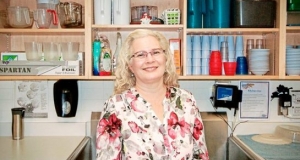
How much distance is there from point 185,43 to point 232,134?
2.68 ft

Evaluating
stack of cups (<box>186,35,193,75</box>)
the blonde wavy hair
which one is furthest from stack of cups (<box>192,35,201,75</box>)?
the blonde wavy hair

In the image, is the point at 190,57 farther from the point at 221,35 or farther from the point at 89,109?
the point at 89,109

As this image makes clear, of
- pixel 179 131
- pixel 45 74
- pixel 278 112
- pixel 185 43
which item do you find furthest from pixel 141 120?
pixel 278 112

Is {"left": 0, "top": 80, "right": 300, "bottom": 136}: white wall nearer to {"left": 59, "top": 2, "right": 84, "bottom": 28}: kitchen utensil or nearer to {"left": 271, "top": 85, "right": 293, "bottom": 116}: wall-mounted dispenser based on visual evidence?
{"left": 271, "top": 85, "right": 293, "bottom": 116}: wall-mounted dispenser

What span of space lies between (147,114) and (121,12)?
791mm

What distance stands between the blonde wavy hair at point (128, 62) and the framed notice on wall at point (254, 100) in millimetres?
843

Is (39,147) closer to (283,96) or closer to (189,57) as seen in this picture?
(189,57)

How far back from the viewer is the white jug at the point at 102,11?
7.12ft

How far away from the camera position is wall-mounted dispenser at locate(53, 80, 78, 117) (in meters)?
2.30

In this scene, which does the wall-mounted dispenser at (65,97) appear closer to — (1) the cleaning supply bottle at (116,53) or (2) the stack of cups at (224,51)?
(1) the cleaning supply bottle at (116,53)

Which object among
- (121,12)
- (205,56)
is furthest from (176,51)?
(121,12)

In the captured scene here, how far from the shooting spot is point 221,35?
2.34 metres

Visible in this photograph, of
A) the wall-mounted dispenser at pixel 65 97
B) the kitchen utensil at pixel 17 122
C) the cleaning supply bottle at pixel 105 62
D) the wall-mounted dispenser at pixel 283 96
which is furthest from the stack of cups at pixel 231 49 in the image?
the kitchen utensil at pixel 17 122

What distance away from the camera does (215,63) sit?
218cm
